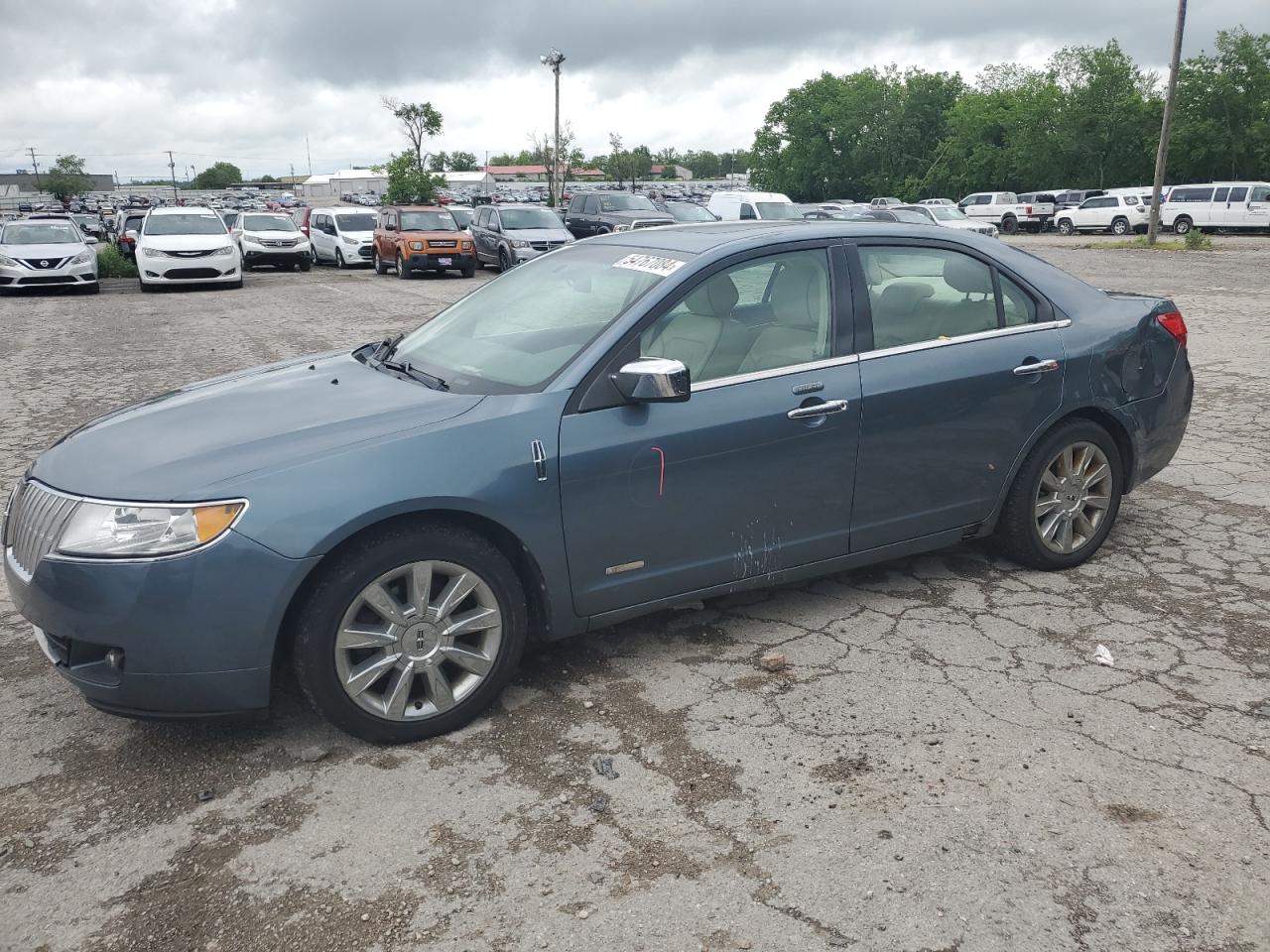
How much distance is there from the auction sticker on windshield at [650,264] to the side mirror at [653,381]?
55cm

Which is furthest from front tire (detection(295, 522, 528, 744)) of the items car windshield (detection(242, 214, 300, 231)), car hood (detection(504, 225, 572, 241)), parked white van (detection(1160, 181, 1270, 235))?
parked white van (detection(1160, 181, 1270, 235))

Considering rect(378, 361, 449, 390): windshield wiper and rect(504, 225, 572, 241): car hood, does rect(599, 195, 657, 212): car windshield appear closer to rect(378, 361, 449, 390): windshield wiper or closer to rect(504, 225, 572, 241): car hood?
rect(504, 225, 572, 241): car hood

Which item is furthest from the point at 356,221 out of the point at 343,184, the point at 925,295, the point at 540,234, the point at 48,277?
the point at 343,184

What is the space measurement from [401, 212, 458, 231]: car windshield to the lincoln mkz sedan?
20.4 meters

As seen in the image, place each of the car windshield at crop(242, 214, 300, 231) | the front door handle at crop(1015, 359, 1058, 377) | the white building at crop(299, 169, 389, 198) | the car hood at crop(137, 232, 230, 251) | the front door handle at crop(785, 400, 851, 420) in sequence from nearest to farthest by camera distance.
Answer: the front door handle at crop(785, 400, 851, 420) < the front door handle at crop(1015, 359, 1058, 377) < the car hood at crop(137, 232, 230, 251) < the car windshield at crop(242, 214, 300, 231) < the white building at crop(299, 169, 389, 198)

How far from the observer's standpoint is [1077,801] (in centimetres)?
303

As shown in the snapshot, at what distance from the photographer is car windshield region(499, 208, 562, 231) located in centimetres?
2445

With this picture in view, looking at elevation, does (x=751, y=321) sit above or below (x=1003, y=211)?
above

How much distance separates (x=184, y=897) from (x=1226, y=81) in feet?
191

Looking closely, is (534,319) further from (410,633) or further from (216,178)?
(216,178)

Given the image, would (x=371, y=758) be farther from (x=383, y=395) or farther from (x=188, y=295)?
(x=188, y=295)

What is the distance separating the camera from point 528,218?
24656 mm

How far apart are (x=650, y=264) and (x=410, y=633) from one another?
1.72 m

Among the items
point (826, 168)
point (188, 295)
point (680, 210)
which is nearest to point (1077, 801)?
point (188, 295)
